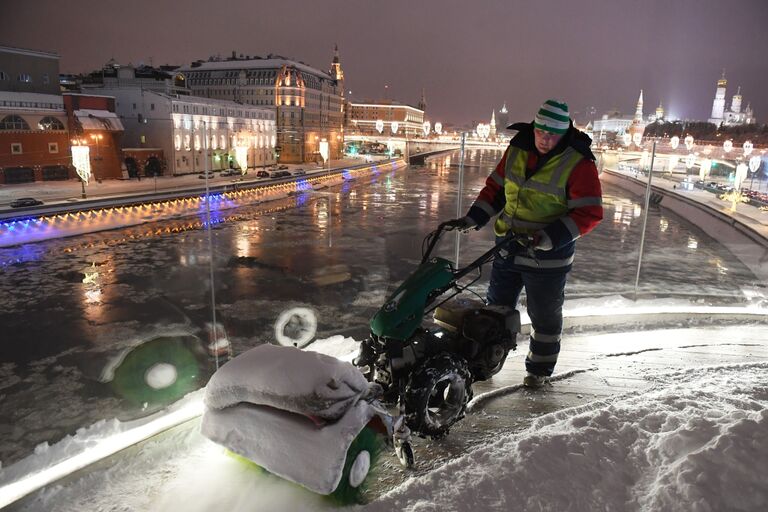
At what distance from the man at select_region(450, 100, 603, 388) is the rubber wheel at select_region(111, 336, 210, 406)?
4294 millimetres

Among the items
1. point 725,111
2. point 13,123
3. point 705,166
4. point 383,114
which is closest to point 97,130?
point 13,123

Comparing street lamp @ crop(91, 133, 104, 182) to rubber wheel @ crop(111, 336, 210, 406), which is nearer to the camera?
rubber wheel @ crop(111, 336, 210, 406)

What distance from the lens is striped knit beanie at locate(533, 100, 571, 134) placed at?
11.3ft

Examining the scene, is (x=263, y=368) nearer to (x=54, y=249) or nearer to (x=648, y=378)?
(x=648, y=378)

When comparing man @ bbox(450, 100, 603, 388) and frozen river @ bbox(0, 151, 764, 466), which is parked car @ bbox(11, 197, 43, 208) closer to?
frozen river @ bbox(0, 151, 764, 466)

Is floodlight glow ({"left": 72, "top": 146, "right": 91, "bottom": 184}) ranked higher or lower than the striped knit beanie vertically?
lower

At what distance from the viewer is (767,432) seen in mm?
2434

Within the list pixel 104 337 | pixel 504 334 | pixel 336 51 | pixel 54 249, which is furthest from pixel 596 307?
pixel 336 51

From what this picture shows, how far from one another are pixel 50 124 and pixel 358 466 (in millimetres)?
37590

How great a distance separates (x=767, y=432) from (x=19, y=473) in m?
4.97

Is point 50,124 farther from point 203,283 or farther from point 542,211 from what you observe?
point 542,211

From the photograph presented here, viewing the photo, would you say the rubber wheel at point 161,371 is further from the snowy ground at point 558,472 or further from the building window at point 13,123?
the building window at point 13,123

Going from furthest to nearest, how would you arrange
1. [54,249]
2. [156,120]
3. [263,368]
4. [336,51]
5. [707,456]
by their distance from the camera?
1. [336,51]
2. [156,120]
3. [54,249]
4. [263,368]
5. [707,456]

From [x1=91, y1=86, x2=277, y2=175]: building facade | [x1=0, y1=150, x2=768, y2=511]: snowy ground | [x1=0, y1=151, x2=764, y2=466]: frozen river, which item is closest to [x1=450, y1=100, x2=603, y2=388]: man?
[x1=0, y1=150, x2=768, y2=511]: snowy ground
